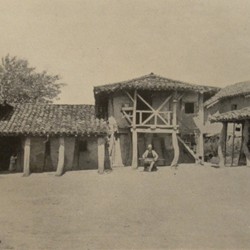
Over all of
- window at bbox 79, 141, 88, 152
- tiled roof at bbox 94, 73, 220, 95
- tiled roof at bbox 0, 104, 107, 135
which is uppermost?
tiled roof at bbox 94, 73, 220, 95

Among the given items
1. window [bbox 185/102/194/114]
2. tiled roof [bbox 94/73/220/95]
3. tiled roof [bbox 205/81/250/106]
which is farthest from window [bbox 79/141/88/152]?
tiled roof [bbox 205/81/250/106]

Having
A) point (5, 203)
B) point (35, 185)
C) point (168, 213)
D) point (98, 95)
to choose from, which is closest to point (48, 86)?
point (98, 95)

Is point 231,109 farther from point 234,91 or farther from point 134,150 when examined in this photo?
point 134,150

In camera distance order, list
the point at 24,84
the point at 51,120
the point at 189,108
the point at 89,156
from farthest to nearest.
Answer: the point at 24,84 → the point at 189,108 → the point at 89,156 → the point at 51,120

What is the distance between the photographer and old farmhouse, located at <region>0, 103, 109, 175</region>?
57.3 ft

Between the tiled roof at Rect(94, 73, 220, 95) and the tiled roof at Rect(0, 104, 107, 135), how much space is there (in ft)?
5.18

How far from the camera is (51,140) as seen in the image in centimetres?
1870

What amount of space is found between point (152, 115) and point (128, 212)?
973 centimetres

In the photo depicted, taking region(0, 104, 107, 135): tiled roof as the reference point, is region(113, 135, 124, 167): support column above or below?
below

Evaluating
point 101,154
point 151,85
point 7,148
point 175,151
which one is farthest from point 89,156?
point 151,85

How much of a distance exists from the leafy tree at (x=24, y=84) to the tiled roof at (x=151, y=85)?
1473 cm

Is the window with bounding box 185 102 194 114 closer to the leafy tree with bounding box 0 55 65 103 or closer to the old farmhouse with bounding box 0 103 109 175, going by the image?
the old farmhouse with bounding box 0 103 109 175

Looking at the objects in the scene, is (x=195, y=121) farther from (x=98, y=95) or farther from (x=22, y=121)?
(x=22, y=121)

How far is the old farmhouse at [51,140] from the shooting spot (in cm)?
1747
